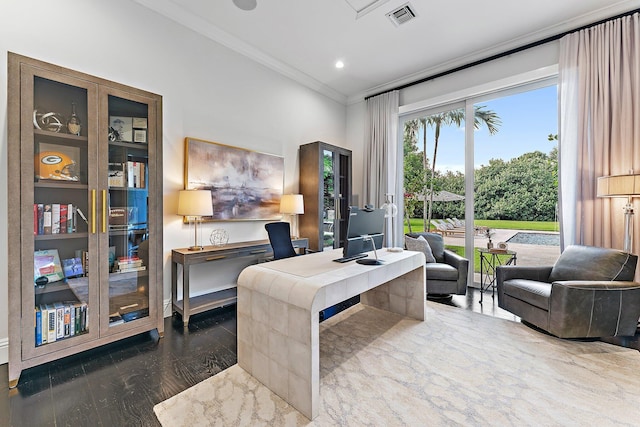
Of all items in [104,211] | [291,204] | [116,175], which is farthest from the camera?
[291,204]

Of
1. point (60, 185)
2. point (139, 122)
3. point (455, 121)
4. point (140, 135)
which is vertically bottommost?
point (60, 185)

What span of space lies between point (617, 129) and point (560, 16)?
4.56 ft

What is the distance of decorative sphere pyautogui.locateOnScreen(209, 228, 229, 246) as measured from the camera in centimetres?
335

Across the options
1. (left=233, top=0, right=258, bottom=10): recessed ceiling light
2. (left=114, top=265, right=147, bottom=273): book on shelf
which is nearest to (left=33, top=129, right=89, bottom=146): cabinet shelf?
(left=114, top=265, right=147, bottom=273): book on shelf

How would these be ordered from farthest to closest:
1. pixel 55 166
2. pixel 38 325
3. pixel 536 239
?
1. pixel 536 239
2. pixel 55 166
3. pixel 38 325

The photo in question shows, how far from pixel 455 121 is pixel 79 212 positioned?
4743 millimetres

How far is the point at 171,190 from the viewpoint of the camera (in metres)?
3.04

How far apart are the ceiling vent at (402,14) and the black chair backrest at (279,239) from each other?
2.60 m

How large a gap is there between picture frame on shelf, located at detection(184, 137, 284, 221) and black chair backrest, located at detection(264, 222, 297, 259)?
0.63 meters

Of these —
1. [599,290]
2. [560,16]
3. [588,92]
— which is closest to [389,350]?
[599,290]

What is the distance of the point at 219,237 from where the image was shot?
3412 millimetres

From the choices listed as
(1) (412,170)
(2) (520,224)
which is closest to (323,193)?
(1) (412,170)

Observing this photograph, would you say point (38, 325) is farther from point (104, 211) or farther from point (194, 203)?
point (194, 203)

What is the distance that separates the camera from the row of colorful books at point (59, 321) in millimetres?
1966
